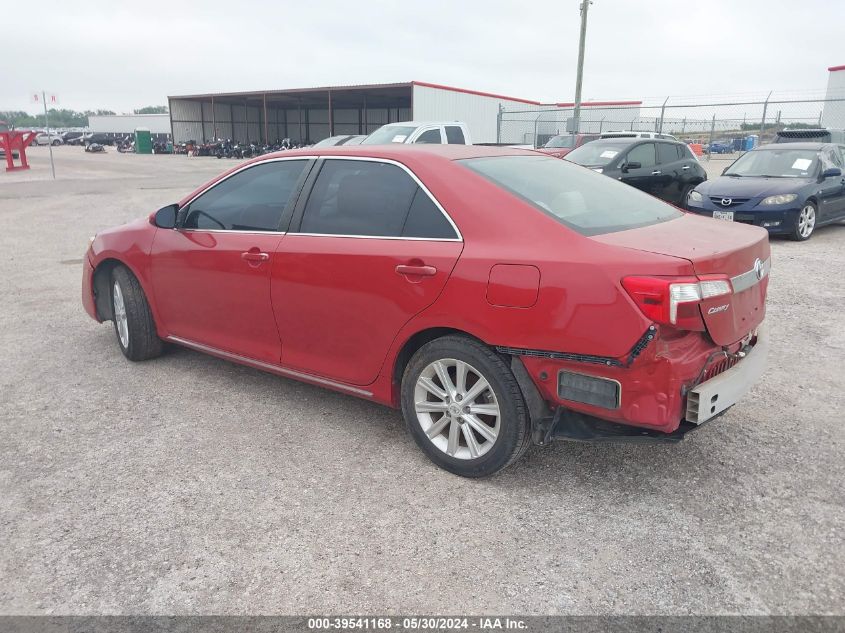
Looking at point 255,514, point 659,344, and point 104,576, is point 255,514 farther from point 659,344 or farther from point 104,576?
point 659,344

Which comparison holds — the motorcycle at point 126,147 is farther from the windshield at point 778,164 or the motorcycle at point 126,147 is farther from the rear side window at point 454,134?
the windshield at point 778,164

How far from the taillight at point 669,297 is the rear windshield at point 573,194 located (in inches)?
17.4

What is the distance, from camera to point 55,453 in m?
3.62

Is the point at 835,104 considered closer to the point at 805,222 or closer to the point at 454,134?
the point at 454,134

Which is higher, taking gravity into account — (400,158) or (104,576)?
(400,158)

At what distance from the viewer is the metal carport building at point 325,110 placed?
1320 inches

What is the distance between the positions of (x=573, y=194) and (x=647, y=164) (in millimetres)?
9426

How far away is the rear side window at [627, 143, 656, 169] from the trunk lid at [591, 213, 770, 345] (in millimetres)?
8990

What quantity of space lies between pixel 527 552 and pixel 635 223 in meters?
1.69

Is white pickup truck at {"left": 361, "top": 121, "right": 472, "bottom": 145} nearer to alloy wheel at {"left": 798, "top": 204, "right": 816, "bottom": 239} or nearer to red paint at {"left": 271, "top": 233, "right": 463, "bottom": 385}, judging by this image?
alloy wheel at {"left": 798, "top": 204, "right": 816, "bottom": 239}

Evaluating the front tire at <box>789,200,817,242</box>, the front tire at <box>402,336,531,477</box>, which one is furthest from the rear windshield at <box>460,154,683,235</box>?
the front tire at <box>789,200,817,242</box>

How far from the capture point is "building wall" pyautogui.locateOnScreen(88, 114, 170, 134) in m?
63.8

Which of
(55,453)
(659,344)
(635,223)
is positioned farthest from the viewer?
(55,453)

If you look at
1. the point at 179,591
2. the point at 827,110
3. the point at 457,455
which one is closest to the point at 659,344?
the point at 457,455
